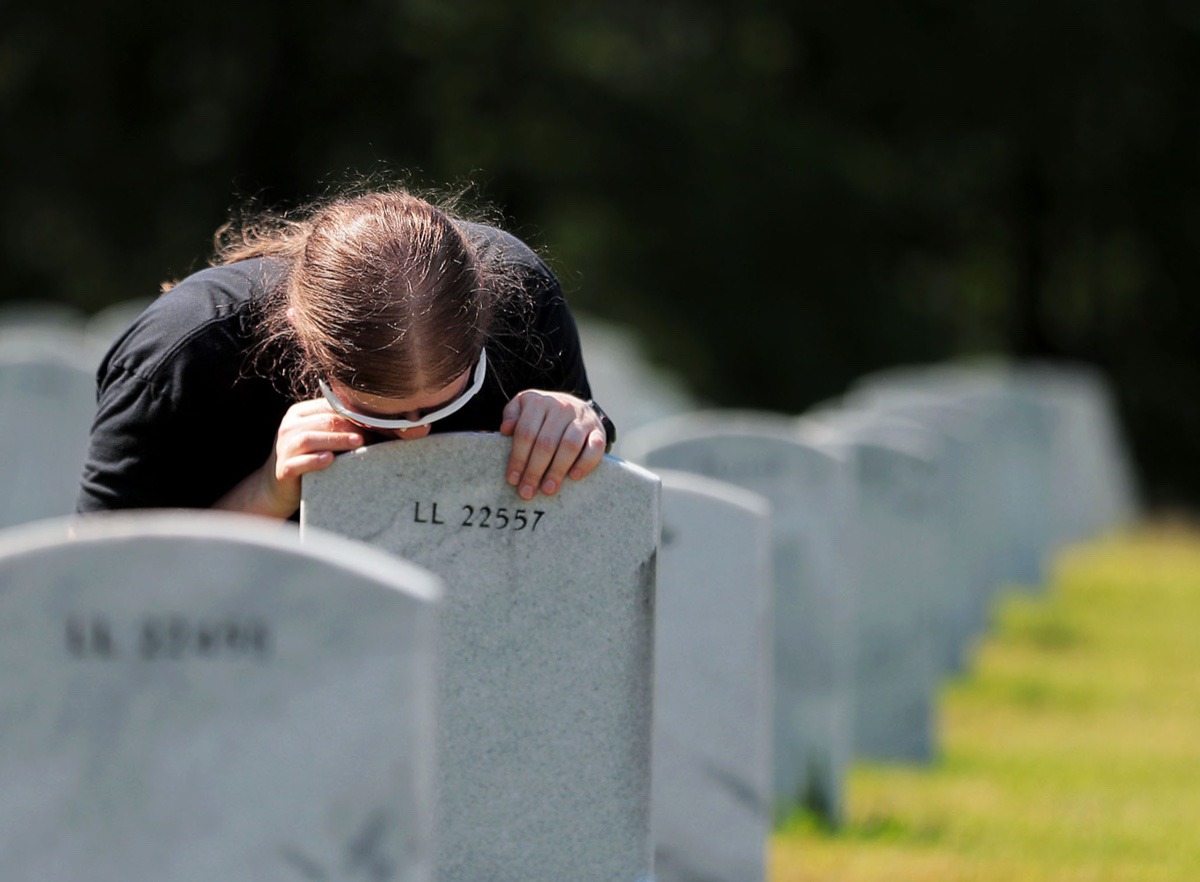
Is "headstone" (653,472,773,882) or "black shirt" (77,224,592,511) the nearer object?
"black shirt" (77,224,592,511)

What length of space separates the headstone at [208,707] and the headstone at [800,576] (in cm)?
310

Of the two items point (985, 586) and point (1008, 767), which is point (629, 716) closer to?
point (1008, 767)

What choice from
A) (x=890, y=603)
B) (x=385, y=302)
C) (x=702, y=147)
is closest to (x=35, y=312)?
(x=702, y=147)

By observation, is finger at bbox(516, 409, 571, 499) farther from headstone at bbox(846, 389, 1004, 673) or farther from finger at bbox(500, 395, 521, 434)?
headstone at bbox(846, 389, 1004, 673)

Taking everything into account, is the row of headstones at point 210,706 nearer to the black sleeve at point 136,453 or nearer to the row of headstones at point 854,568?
the black sleeve at point 136,453

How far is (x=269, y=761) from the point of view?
7.20ft

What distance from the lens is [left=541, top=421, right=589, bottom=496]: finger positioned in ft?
9.71

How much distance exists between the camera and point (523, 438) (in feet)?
9.61

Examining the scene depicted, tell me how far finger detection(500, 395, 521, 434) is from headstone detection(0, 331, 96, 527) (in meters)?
4.55

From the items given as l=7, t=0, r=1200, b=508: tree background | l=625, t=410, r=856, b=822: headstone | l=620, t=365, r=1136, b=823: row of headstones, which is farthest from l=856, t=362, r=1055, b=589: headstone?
l=7, t=0, r=1200, b=508: tree background

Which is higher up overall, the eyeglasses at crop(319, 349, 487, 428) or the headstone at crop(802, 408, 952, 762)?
the eyeglasses at crop(319, 349, 487, 428)

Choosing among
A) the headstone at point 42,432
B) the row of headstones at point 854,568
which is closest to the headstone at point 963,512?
the row of headstones at point 854,568

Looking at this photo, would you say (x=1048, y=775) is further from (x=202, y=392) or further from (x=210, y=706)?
(x=210, y=706)

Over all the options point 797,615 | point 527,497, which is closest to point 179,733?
point 527,497
